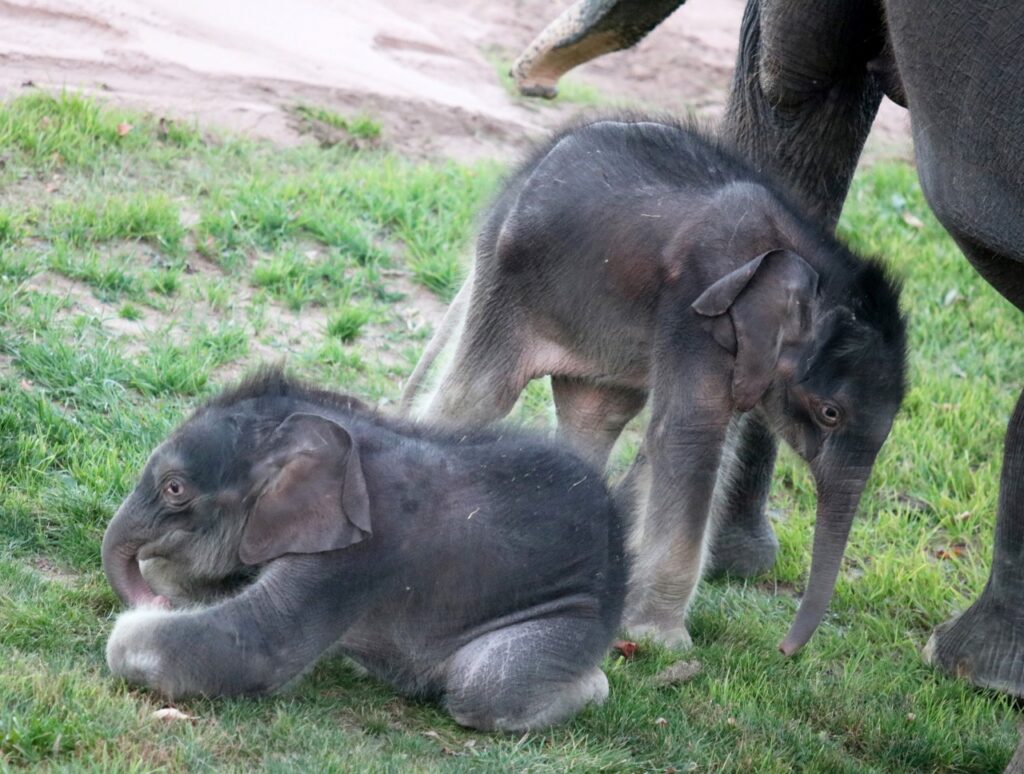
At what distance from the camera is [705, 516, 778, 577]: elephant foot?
20.9 feet

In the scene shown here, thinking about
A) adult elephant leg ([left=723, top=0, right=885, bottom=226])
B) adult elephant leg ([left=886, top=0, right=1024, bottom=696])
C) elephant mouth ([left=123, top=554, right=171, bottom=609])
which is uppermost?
adult elephant leg ([left=886, top=0, right=1024, bottom=696])

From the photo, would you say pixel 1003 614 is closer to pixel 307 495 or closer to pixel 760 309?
pixel 760 309

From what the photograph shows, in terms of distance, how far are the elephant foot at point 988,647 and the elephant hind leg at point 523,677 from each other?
172cm

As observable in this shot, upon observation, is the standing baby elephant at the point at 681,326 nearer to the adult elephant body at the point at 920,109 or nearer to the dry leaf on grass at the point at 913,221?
the adult elephant body at the point at 920,109

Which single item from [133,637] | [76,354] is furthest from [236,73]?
[133,637]

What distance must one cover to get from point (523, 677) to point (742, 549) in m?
2.02


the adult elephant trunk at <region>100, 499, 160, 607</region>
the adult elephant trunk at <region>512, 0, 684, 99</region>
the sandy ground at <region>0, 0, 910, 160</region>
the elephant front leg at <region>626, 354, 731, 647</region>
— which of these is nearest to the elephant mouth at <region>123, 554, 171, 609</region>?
the adult elephant trunk at <region>100, 499, 160, 607</region>

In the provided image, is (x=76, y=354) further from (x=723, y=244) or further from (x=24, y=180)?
(x=723, y=244)

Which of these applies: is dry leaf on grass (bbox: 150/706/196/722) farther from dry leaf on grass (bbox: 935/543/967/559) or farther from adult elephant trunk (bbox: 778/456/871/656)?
dry leaf on grass (bbox: 935/543/967/559)

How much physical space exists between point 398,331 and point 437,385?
174 cm

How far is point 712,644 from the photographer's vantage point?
18.4ft

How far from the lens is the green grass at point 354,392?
435cm

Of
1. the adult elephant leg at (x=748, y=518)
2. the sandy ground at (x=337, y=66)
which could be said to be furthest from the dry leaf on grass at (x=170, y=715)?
the sandy ground at (x=337, y=66)

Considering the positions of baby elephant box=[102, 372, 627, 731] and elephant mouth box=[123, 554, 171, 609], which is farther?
elephant mouth box=[123, 554, 171, 609]
